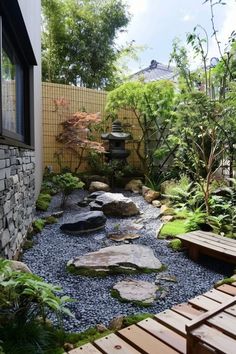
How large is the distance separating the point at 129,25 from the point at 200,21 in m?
6.03

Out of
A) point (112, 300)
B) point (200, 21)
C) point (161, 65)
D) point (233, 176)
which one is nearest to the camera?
point (112, 300)

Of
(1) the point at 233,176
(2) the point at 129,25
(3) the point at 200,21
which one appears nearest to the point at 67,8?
(2) the point at 129,25

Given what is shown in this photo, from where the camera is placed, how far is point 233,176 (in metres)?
4.65

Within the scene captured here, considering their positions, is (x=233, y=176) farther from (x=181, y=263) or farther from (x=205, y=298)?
(x=205, y=298)

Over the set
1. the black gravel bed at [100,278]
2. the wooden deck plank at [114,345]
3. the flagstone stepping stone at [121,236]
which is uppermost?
the wooden deck plank at [114,345]

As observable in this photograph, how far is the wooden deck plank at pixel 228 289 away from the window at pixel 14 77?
1881 mm

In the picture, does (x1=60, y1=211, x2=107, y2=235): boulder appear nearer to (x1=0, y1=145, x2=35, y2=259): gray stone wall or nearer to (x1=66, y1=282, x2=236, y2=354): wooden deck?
(x1=0, y1=145, x2=35, y2=259): gray stone wall

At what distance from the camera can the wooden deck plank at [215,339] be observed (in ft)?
3.66

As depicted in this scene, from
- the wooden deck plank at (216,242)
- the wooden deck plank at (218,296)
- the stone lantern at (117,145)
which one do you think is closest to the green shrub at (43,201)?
the stone lantern at (117,145)

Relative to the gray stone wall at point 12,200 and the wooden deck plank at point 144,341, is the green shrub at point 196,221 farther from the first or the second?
the wooden deck plank at point 144,341

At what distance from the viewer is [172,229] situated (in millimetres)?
3885

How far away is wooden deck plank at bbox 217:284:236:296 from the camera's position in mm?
2146

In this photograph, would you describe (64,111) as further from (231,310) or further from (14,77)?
(231,310)

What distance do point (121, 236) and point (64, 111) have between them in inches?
157
